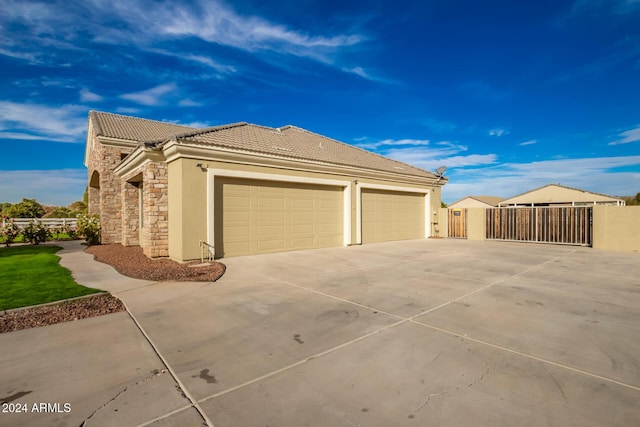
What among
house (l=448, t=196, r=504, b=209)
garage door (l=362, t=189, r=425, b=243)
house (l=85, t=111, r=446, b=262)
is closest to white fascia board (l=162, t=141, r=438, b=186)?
house (l=85, t=111, r=446, b=262)

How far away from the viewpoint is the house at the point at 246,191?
31.7 ft

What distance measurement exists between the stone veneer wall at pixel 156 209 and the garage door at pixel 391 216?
29.0ft

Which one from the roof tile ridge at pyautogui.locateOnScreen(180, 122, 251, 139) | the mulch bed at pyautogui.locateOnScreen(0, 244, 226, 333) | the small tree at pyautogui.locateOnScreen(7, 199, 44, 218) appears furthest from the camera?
the small tree at pyautogui.locateOnScreen(7, 199, 44, 218)

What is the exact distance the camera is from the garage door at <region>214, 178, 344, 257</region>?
33.8ft

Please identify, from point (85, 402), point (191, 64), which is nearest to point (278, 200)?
point (191, 64)

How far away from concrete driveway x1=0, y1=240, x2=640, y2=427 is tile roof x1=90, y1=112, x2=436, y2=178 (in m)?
6.13

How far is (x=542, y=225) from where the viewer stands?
15352mm

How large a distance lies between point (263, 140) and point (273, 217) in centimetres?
357

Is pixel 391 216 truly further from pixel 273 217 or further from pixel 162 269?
pixel 162 269

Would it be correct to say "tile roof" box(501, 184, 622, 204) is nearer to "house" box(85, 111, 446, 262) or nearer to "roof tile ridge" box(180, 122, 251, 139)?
"house" box(85, 111, 446, 262)

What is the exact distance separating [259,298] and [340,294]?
1.57 meters

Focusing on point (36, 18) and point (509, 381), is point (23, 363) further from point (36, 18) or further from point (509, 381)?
point (36, 18)

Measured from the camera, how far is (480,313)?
15.4 feet

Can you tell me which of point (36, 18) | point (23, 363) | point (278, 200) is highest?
point (36, 18)
